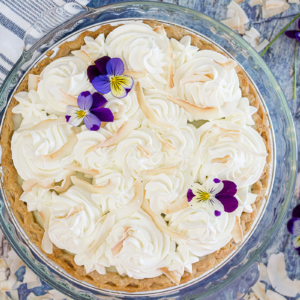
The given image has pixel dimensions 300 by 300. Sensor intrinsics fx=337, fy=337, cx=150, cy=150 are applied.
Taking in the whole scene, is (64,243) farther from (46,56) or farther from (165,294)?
(46,56)

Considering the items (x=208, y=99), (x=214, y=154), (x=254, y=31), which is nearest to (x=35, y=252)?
(x=214, y=154)

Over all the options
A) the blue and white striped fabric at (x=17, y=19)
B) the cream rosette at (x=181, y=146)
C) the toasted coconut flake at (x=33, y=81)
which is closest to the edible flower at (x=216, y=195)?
the cream rosette at (x=181, y=146)

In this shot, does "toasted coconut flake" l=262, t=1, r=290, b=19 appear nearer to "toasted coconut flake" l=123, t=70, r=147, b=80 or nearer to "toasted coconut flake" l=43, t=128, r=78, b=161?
"toasted coconut flake" l=123, t=70, r=147, b=80

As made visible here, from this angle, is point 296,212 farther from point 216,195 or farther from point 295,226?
point 216,195

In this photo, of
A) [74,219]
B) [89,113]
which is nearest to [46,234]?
[74,219]

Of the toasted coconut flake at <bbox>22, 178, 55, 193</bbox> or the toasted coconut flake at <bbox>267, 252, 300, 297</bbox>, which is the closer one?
the toasted coconut flake at <bbox>22, 178, 55, 193</bbox>

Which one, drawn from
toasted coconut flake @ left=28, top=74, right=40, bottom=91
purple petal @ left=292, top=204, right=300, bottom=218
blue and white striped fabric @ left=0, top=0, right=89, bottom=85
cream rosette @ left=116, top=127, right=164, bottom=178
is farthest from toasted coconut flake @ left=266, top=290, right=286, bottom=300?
blue and white striped fabric @ left=0, top=0, right=89, bottom=85

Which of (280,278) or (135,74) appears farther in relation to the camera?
(280,278)
